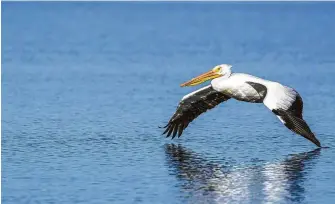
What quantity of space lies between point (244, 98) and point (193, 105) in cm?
168

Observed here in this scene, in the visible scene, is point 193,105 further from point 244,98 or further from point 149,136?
point 244,98

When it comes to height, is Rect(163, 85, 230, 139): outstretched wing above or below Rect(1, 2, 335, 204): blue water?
above

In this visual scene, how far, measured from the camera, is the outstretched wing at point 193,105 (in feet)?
70.9

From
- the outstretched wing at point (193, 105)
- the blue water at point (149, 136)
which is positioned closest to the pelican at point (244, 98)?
the outstretched wing at point (193, 105)

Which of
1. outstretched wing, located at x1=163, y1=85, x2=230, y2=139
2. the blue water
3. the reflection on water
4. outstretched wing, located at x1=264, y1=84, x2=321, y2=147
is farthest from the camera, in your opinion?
outstretched wing, located at x1=163, y1=85, x2=230, y2=139

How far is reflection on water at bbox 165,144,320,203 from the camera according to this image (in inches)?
689

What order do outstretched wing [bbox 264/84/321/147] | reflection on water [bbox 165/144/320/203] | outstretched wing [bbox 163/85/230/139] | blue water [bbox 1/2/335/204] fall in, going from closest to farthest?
reflection on water [bbox 165/144/320/203] < blue water [bbox 1/2/335/204] < outstretched wing [bbox 264/84/321/147] < outstretched wing [bbox 163/85/230/139]

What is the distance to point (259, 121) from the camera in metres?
24.9

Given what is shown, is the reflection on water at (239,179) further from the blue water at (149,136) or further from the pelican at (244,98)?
the pelican at (244,98)

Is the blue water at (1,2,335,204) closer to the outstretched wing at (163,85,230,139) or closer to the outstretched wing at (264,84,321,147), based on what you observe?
the outstretched wing at (163,85,230,139)

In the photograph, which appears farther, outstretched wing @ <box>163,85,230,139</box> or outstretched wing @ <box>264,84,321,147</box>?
outstretched wing @ <box>163,85,230,139</box>

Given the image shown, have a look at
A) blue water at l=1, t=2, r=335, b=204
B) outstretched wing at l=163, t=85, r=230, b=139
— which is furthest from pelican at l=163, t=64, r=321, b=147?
blue water at l=1, t=2, r=335, b=204

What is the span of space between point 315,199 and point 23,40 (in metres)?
40.4

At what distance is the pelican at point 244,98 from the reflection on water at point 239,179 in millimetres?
584
